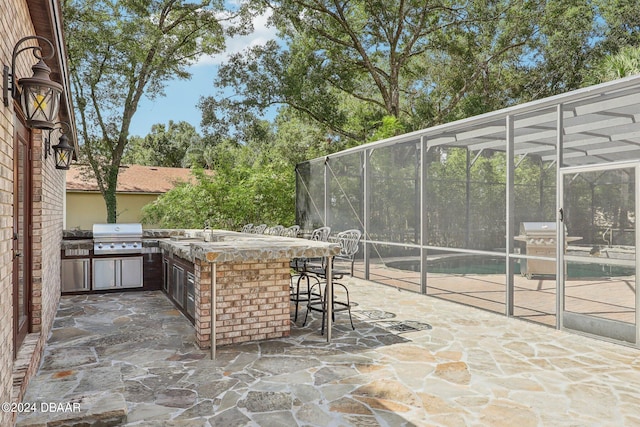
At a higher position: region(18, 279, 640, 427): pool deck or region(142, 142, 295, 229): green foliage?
region(142, 142, 295, 229): green foliage

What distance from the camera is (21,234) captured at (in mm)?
3297

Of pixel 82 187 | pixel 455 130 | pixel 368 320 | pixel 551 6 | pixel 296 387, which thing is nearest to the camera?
pixel 296 387

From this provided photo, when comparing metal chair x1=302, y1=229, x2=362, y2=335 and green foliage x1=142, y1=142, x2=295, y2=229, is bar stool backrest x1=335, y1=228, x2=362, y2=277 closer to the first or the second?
metal chair x1=302, y1=229, x2=362, y2=335

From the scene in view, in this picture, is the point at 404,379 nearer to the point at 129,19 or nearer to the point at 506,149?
the point at 506,149

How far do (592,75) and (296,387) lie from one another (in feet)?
45.3

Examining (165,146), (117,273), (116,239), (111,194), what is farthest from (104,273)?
(165,146)

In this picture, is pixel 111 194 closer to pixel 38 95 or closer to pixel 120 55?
pixel 120 55

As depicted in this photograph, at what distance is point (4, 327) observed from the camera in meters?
2.12

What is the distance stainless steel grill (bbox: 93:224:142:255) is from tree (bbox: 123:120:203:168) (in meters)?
19.1

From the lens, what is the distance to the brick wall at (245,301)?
4.08 m

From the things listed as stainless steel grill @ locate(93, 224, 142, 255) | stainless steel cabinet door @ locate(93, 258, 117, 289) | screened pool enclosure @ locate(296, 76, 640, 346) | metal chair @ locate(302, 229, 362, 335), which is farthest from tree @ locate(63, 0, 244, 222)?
metal chair @ locate(302, 229, 362, 335)

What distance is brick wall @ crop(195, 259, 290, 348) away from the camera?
408 cm

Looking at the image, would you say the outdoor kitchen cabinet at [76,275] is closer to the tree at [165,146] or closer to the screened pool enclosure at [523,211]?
the screened pool enclosure at [523,211]

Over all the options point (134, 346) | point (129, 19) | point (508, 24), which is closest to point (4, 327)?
point (134, 346)
